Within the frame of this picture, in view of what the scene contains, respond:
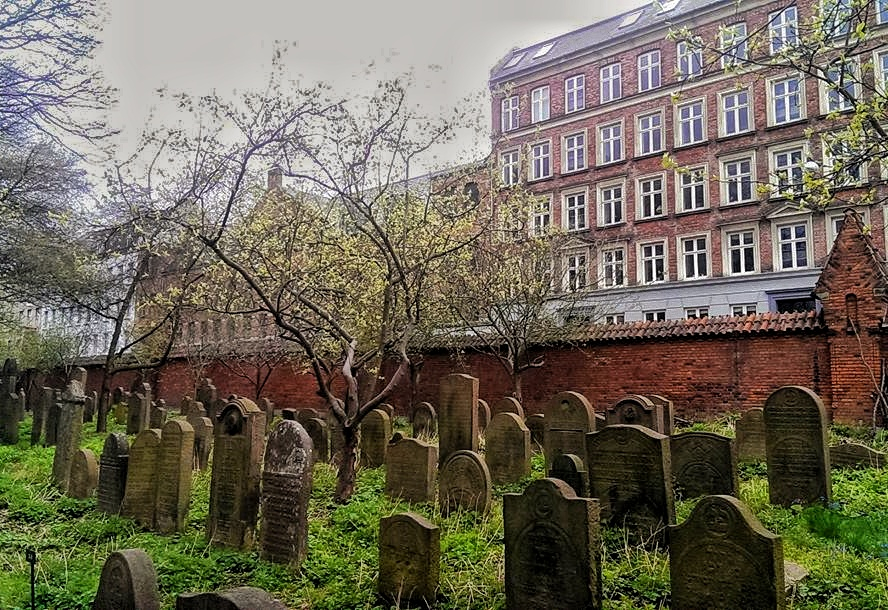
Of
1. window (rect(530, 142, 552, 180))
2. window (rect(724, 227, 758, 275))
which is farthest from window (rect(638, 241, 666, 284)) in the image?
window (rect(530, 142, 552, 180))

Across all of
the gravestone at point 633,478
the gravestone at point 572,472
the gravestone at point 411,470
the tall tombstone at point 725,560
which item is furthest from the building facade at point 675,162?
the tall tombstone at point 725,560

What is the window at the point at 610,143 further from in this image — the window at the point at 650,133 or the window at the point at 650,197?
the window at the point at 650,197

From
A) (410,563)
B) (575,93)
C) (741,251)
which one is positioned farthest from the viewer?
(575,93)

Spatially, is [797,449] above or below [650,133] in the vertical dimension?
below

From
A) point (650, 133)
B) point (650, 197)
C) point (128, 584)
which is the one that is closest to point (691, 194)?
point (650, 197)

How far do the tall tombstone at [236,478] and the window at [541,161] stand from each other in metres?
27.5

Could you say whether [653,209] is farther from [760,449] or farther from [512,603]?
[512,603]

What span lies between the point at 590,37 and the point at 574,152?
6259mm

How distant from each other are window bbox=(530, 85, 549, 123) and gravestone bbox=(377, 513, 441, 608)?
30.1 metres

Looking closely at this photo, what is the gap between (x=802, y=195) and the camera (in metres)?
6.68

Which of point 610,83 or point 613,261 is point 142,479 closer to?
point 613,261

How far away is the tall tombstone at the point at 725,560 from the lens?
422cm

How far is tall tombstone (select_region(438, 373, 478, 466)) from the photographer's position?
10.0 m

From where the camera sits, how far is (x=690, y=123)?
95.0 ft
